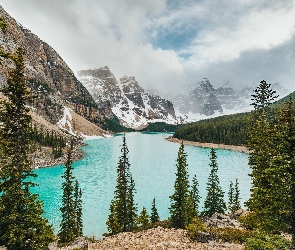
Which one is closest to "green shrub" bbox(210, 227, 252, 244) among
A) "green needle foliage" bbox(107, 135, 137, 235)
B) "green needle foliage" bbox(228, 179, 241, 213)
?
"green needle foliage" bbox(107, 135, 137, 235)

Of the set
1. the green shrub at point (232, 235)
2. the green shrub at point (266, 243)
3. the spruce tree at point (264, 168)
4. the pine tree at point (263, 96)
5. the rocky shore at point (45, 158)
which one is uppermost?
the pine tree at point (263, 96)

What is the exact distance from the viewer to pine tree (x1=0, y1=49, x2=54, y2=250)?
1623 cm

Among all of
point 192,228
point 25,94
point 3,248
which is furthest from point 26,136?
point 192,228

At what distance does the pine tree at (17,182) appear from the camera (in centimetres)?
1623

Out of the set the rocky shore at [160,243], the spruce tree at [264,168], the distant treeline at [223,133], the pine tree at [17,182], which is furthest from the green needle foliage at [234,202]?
the distant treeline at [223,133]

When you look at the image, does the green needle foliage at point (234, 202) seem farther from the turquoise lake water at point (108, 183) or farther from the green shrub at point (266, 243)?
the green shrub at point (266, 243)

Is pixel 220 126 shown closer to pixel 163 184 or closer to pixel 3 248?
pixel 163 184

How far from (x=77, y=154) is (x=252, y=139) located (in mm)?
108127

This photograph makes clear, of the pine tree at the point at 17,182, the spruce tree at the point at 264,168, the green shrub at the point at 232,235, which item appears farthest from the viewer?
the green shrub at the point at 232,235

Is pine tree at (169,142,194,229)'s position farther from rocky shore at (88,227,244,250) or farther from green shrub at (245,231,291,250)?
green shrub at (245,231,291,250)

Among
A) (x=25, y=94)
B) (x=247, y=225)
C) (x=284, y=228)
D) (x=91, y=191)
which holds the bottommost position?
(x=91, y=191)

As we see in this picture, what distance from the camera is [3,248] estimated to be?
1648cm

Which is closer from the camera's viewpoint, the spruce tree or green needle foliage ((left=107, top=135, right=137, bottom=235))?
the spruce tree

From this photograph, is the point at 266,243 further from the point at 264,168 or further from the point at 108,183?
the point at 108,183
